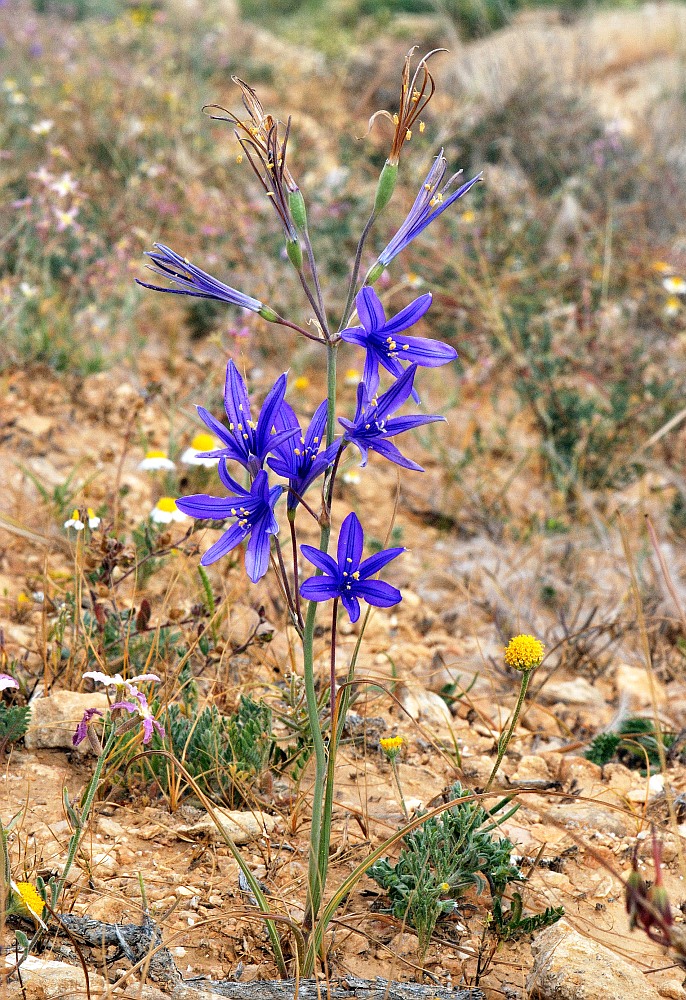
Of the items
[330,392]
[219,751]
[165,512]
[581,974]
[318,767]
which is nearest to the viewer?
[330,392]

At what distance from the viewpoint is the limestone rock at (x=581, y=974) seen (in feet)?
5.86

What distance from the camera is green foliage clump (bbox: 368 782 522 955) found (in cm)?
195

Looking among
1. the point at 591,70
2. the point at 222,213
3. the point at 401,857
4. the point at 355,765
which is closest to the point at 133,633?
the point at 355,765

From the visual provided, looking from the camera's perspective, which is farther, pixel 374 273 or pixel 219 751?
pixel 219 751

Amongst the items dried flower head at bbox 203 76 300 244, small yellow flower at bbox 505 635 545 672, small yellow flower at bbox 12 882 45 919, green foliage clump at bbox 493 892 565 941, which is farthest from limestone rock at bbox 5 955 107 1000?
dried flower head at bbox 203 76 300 244

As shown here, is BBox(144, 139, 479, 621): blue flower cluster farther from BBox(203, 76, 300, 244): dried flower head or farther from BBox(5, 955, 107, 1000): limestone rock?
BBox(5, 955, 107, 1000): limestone rock

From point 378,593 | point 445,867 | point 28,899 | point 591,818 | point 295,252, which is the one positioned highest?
point 295,252

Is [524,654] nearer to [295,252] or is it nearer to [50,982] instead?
[295,252]

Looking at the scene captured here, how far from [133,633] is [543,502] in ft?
7.07

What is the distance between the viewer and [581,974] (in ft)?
5.90

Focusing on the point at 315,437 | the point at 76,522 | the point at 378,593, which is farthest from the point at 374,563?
the point at 76,522

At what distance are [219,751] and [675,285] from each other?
145 inches

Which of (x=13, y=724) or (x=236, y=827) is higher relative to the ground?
(x=13, y=724)

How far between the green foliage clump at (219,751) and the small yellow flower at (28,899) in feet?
1.69
